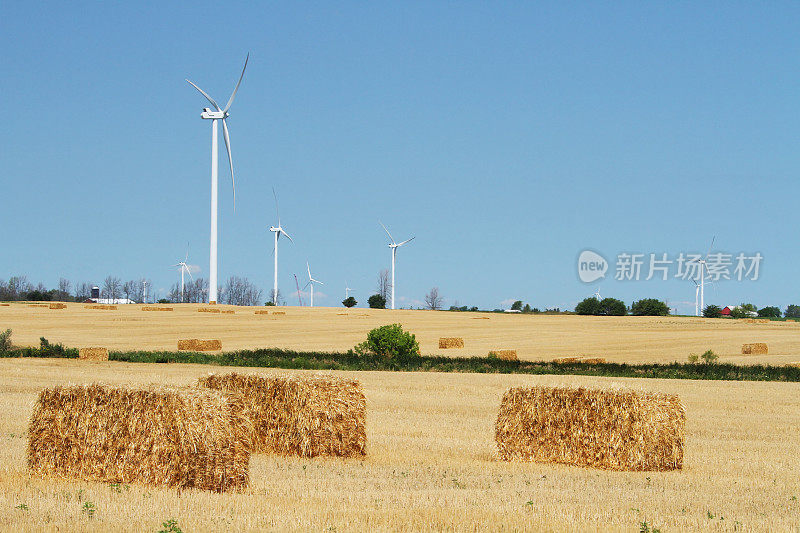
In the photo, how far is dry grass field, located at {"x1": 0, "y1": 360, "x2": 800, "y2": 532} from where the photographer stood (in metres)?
9.64

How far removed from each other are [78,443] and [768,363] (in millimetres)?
44203

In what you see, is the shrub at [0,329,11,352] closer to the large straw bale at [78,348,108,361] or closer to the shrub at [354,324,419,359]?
the large straw bale at [78,348,108,361]

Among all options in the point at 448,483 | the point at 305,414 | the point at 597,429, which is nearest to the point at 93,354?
the point at 305,414

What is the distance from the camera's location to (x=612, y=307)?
123125 millimetres

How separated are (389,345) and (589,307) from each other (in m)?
79.4

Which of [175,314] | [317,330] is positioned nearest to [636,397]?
[317,330]

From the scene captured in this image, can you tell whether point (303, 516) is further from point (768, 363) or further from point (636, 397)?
point (768, 363)

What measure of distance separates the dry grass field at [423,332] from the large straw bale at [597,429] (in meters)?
36.6

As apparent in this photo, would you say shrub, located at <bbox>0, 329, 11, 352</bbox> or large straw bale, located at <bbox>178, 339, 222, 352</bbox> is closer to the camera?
shrub, located at <bbox>0, 329, 11, 352</bbox>

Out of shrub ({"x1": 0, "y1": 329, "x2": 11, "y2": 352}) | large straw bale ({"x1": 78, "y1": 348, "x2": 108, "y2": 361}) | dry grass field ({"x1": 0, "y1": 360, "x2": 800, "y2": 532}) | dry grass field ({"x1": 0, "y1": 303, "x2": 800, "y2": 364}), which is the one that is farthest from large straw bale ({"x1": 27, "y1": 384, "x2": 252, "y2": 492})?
dry grass field ({"x1": 0, "y1": 303, "x2": 800, "y2": 364})

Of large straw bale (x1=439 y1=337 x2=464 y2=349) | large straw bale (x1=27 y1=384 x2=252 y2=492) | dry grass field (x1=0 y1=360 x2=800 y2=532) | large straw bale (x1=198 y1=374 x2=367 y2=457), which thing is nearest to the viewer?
dry grass field (x1=0 y1=360 x2=800 y2=532)

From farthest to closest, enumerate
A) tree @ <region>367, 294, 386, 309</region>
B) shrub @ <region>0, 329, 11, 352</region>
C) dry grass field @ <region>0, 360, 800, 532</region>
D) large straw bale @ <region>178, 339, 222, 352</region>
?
1. tree @ <region>367, 294, 386, 309</region>
2. large straw bale @ <region>178, 339, 222, 352</region>
3. shrub @ <region>0, 329, 11, 352</region>
4. dry grass field @ <region>0, 360, 800, 532</region>

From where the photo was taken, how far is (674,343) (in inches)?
2621

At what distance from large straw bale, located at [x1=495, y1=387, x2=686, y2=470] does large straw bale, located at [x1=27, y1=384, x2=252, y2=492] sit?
5.70 metres
